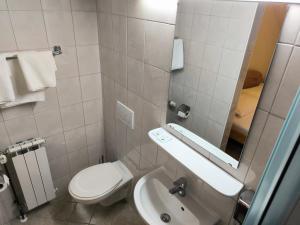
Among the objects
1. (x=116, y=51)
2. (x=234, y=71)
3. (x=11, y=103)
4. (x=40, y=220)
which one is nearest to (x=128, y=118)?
(x=116, y=51)

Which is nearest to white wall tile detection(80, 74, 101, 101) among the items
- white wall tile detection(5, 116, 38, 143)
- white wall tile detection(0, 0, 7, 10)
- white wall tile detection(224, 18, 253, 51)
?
white wall tile detection(5, 116, 38, 143)

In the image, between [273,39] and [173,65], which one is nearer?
[273,39]

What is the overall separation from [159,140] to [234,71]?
0.57m

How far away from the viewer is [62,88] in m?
1.82

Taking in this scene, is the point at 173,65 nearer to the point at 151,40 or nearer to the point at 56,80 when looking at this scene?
the point at 151,40

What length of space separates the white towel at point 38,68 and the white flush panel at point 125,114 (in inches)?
21.3

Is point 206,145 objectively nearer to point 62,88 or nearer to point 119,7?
point 119,7

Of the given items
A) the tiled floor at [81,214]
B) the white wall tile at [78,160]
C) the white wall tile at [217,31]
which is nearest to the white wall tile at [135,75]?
the white wall tile at [217,31]

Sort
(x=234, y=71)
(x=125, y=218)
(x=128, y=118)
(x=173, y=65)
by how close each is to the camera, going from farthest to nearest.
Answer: (x=125, y=218)
(x=128, y=118)
(x=173, y=65)
(x=234, y=71)

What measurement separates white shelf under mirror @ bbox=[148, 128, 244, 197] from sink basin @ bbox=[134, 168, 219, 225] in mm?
270

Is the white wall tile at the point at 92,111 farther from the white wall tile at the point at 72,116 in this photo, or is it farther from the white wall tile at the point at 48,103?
the white wall tile at the point at 48,103

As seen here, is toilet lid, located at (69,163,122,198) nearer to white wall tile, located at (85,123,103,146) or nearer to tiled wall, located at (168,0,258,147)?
white wall tile, located at (85,123,103,146)

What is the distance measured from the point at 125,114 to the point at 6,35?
3.19 ft

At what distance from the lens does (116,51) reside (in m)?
1.63
